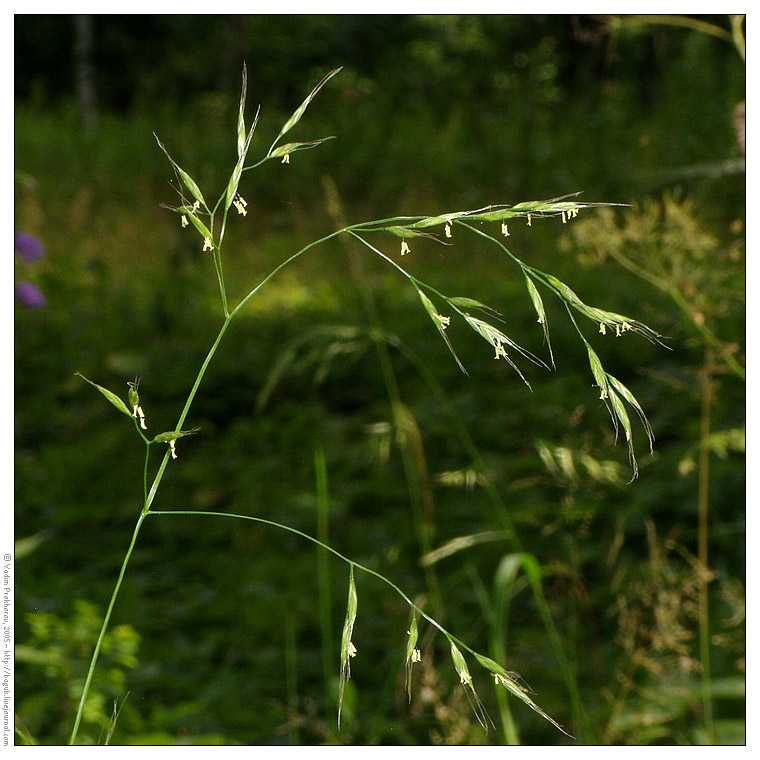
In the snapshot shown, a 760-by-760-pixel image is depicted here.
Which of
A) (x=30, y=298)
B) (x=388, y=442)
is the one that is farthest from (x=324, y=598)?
(x=30, y=298)

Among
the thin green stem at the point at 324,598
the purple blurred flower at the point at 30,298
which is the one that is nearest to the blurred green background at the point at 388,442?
the thin green stem at the point at 324,598

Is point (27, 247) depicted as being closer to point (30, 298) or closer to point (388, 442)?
point (30, 298)

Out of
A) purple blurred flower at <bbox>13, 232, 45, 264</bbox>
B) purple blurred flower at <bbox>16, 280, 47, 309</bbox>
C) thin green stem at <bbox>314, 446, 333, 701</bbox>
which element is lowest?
thin green stem at <bbox>314, 446, 333, 701</bbox>

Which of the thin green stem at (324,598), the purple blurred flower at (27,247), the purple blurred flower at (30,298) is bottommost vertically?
the thin green stem at (324,598)

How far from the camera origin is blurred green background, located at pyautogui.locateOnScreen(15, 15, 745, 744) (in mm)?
1481

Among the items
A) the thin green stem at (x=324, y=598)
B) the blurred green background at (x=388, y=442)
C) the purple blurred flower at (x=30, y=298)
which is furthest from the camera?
the thin green stem at (x=324, y=598)

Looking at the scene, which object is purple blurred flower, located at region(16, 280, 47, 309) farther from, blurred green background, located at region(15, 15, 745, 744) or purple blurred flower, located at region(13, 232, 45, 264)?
blurred green background, located at region(15, 15, 745, 744)

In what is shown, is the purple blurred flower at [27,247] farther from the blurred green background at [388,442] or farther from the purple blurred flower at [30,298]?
the blurred green background at [388,442]

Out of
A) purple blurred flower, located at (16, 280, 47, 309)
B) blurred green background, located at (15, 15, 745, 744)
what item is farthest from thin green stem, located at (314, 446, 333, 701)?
purple blurred flower, located at (16, 280, 47, 309)

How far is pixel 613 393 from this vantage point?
477 mm

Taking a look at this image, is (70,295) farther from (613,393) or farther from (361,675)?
(613,393)

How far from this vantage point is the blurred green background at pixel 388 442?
148 cm
